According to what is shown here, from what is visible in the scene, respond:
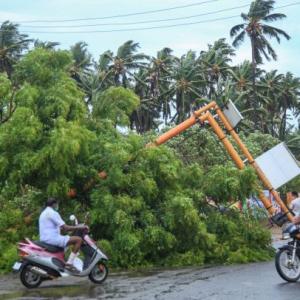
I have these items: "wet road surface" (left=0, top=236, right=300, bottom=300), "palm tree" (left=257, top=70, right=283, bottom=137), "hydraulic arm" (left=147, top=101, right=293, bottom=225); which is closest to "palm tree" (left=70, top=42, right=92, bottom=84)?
"palm tree" (left=257, top=70, right=283, bottom=137)

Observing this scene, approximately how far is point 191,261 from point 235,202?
8.18 feet

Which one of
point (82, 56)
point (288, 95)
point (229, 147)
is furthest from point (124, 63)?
point (229, 147)

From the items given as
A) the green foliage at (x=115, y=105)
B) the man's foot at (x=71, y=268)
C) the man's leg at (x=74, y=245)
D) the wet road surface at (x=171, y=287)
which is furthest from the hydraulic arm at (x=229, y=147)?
the man's foot at (x=71, y=268)

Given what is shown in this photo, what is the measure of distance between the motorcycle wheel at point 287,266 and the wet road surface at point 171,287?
175 mm

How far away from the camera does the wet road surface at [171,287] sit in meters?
9.69

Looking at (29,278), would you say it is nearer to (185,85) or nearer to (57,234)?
(57,234)

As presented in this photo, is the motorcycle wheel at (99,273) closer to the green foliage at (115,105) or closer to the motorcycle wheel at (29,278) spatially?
the motorcycle wheel at (29,278)

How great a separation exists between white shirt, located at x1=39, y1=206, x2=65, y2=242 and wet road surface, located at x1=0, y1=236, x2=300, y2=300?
92 centimetres

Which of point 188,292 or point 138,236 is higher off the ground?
point 138,236

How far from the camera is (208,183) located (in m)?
16.7

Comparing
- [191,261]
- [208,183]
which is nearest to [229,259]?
[191,261]

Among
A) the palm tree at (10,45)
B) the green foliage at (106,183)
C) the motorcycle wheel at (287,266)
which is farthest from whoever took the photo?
the palm tree at (10,45)

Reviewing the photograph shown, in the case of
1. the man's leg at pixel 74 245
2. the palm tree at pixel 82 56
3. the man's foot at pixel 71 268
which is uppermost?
the palm tree at pixel 82 56

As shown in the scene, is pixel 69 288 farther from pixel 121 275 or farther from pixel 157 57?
pixel 157 57
